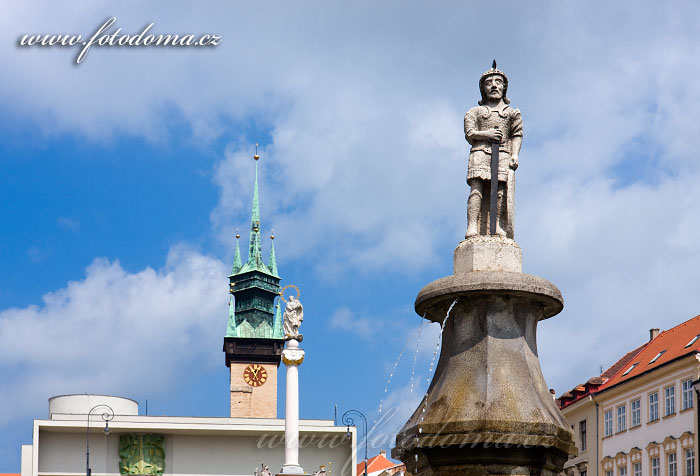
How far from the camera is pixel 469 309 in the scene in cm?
1190

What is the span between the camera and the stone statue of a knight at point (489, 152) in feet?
41.4

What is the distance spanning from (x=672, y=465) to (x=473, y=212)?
38.7 meters

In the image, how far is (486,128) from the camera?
12812 mm

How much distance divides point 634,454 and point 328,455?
105ft

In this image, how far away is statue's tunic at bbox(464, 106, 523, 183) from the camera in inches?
501

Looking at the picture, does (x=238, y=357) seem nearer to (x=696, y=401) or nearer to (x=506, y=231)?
(x=696, y=401)

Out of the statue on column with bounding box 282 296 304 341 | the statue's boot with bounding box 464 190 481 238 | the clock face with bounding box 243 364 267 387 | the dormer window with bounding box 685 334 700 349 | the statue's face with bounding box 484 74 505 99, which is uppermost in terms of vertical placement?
the clock face with bounding box 243 364 267 387

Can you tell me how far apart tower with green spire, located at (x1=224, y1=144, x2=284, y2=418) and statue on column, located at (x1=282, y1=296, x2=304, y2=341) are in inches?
2890

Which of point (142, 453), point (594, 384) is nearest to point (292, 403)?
point (594, 384)

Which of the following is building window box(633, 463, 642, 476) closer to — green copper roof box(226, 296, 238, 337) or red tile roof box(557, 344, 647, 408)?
red tile roof box(557, 344, 647, 408)

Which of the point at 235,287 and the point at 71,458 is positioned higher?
the point at 235,287

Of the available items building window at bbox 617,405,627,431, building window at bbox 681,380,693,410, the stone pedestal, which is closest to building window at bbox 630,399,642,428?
building window at bbox 617,405,627,431

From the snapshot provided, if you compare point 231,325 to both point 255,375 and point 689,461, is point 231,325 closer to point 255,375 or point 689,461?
point 255,375

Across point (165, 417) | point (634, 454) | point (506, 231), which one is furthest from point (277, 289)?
point (506, 231)
